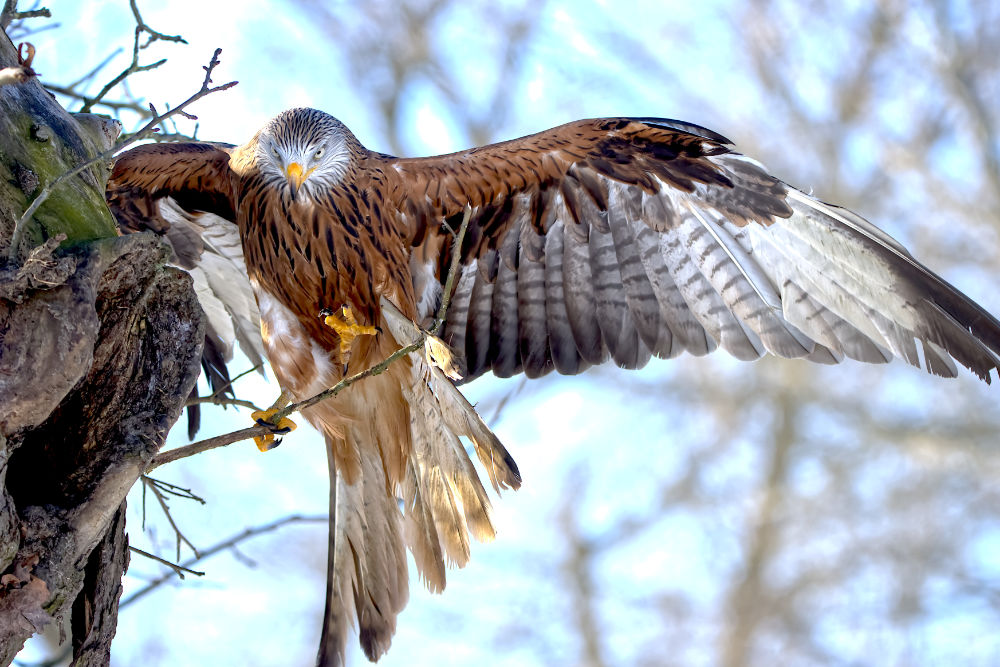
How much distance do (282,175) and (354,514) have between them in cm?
156

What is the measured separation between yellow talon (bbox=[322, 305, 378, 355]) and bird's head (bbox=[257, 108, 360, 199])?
21.9 inches

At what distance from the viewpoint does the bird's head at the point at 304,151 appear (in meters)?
4.51

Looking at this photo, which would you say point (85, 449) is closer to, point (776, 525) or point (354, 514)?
point (354, 514)

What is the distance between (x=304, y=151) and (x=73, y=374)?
233 centimetres

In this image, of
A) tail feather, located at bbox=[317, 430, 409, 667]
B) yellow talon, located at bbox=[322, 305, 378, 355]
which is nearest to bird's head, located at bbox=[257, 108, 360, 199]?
yellow talon, located at bbox=[322, 305, 378, 355]

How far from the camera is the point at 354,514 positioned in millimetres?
4492

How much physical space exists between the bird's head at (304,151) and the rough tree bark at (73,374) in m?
1.44

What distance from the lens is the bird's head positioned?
4.51 metres

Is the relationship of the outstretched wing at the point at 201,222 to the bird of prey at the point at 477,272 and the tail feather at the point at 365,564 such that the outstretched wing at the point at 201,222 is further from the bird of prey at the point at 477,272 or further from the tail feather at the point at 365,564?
the tail feather at the point at 365,564

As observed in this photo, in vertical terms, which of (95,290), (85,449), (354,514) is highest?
(354,514)

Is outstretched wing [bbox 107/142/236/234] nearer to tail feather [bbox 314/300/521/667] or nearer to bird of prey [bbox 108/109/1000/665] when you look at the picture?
bird of prey [bbox 108/109/1000/665]

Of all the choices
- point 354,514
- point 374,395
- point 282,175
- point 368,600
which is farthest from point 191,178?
point 368,600

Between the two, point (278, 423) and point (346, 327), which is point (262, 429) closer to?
point (278, 423)

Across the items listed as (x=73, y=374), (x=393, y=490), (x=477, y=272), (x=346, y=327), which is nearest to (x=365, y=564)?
(x=393, y=490)
